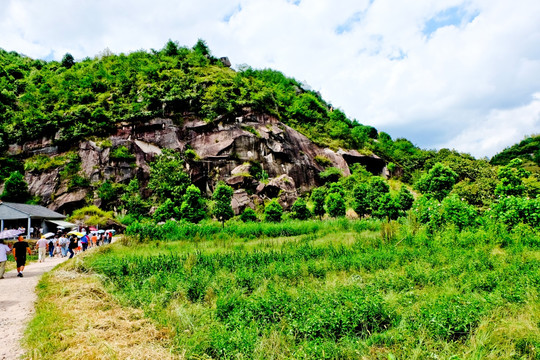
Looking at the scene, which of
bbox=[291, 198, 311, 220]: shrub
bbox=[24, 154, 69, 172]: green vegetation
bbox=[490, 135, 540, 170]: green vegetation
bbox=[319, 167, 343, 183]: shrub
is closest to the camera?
bbox=[291, 198, 311, 220]: shrub

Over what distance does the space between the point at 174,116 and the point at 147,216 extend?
1488 centimetres

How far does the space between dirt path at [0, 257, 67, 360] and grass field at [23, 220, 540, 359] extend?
312 millimetres

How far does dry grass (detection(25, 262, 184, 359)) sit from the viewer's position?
12.9 feet

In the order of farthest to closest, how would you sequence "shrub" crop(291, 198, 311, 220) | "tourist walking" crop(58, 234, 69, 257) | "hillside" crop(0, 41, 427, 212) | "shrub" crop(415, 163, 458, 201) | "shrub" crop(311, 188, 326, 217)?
"hillside" crop(0, 41, 427, 212), "shrub" crop(311, 188, 326, 217), "shrub" crop(291, 198, 311, 220), "shrub" crop(415, 163, 458, 201), "tourist walking" crop(58, 234, 69, 257)

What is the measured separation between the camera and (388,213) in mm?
25891

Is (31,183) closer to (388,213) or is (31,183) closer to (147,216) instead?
(147,216)

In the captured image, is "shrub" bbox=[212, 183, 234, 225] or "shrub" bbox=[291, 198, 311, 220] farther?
"shrub" bbox=[291, 198, 311, 220]

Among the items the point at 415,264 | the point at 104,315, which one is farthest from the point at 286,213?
the point at 104,315

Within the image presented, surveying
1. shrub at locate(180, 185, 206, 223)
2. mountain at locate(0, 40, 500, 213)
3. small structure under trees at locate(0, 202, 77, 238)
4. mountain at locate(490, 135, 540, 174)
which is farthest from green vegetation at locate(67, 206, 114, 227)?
mountain at locate(490, 135, 540, 174)

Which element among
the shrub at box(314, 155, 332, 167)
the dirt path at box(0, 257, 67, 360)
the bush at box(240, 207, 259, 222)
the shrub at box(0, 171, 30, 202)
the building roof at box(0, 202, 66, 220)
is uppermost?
the shrub at box(314, 155, 332, 167)

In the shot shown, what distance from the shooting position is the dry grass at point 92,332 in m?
3.92

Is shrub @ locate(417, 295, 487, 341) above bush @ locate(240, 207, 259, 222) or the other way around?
the other way around

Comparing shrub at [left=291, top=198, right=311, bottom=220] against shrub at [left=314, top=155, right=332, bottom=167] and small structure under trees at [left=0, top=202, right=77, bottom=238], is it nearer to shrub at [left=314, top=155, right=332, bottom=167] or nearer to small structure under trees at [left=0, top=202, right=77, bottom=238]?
shrub at [left=314, top=155, right=332, bottom=167]

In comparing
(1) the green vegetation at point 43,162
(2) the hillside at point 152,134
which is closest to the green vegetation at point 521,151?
(2) the hillside at point 152,134
